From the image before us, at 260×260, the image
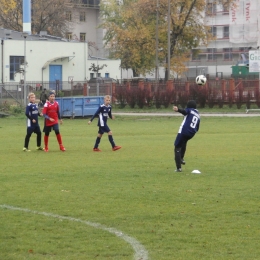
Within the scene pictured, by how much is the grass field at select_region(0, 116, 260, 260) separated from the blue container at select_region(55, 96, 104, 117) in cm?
1859

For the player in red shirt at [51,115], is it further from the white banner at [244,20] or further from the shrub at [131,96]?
the white banner at [244,20]

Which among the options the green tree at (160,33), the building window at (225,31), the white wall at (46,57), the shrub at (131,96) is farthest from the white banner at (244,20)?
the shrub at (131,96)

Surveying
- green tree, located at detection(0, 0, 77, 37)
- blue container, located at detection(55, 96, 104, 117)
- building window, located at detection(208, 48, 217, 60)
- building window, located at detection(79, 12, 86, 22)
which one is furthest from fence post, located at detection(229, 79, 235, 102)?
building window, located at detection(79, 12, 86, 22)

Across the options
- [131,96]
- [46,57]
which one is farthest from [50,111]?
[46,57]

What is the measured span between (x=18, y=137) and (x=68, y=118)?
13265mm

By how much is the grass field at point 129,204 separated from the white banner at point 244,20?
174 ft

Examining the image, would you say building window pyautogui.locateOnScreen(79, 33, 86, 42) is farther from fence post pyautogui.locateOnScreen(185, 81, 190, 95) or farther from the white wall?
fence post pyautogui.locateOnScreen(185, 81, 190, 95)

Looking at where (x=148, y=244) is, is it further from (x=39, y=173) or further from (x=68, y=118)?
(x=68, y=118)

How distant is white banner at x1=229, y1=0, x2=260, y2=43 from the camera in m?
73.2

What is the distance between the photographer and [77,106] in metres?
40.9

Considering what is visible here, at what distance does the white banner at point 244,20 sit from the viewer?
73250mm

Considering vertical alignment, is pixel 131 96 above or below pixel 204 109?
above

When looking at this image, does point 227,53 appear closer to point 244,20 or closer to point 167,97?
point 244,20

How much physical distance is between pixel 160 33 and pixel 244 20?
354 inches
